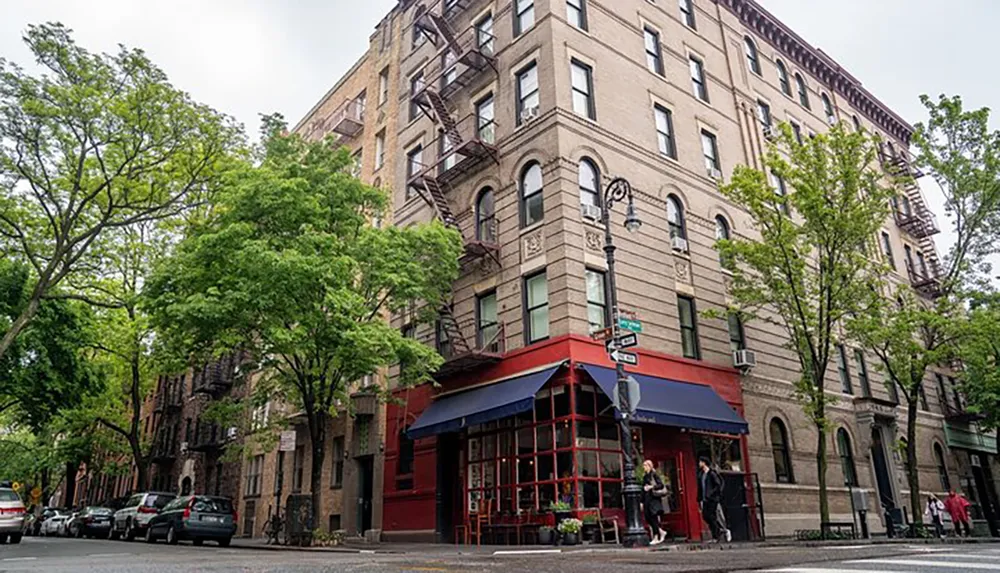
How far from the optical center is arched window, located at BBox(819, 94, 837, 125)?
1314 inches

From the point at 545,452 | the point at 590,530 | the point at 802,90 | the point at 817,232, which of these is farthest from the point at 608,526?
the point at 802,90

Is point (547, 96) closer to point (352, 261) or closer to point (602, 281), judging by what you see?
point (602, 281)

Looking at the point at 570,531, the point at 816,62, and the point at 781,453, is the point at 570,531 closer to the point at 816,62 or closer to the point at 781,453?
the point at 781,453

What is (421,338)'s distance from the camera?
23.7 metres

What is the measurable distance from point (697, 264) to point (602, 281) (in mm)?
4742

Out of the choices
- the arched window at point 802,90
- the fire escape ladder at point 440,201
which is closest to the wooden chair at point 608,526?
the fire escape ladder at point 440,201

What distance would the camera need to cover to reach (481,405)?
18.8 m

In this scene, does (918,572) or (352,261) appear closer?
(918,572)

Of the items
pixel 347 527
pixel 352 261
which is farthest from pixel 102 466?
pixel 352 261

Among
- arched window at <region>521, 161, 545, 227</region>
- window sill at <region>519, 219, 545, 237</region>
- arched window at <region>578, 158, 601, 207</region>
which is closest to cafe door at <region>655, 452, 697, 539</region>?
window sill at <region>519, 219, 545, 237</region>

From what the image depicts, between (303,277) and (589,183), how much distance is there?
9.09 metres

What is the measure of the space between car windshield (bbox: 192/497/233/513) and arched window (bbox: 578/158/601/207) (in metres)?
15.1

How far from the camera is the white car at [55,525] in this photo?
33934 millimetres

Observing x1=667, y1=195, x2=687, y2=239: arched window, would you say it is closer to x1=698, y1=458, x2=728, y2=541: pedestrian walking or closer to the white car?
x1=698, y1=458, x2=728, y2=541: pedestrian walking
